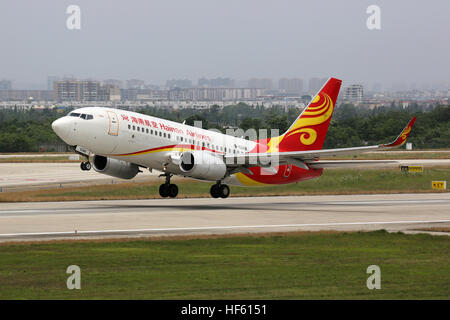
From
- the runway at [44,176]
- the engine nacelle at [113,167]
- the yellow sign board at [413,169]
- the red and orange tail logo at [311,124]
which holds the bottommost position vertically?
the runway at [44,176]

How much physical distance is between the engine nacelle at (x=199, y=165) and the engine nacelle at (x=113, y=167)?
15.2 feet

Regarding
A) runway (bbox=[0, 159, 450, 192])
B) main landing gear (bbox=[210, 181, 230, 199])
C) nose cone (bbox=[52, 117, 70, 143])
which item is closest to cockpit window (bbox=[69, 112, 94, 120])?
nose cone (bbox=[52, 117, 70, 143])

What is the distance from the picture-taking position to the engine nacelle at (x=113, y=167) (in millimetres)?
50656

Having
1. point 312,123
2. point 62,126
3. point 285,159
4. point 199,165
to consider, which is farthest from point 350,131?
point 62,126

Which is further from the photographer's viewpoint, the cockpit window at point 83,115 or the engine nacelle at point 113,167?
the engine nacelle at point 113,167

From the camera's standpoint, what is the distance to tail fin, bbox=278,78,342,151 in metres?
56.8

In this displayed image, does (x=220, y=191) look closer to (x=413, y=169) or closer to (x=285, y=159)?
(x=285, y=159)

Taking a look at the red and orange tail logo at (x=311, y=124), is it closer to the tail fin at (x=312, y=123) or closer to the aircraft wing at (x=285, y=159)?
the tail fin at (x=312, y=123)

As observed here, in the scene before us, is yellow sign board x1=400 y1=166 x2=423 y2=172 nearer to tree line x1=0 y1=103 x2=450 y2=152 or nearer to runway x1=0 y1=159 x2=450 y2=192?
runway x1=0 y1=159 x2=450 y2=192

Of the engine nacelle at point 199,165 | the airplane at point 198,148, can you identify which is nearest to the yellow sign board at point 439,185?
the airplane at point 198,148

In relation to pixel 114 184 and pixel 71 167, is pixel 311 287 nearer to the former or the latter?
pixel 114 184

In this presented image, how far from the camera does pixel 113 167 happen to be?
50.9 metres

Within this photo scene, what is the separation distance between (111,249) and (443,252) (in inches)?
542

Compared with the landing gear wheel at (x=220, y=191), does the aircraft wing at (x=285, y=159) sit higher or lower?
higher
